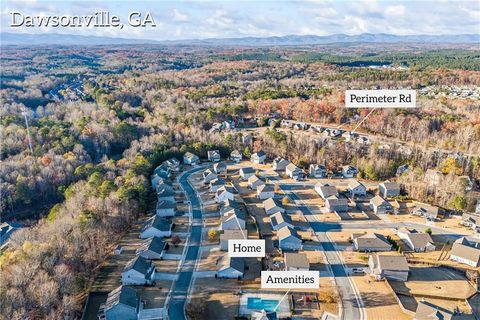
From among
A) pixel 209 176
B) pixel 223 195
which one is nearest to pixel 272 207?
pixel 223 195

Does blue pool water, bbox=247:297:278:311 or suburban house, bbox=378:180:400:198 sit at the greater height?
suburban house, bbox=378:180:400:198

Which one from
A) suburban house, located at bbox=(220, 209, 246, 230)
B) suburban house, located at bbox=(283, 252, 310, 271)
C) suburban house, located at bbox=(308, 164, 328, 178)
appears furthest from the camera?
suburban house, located at bbox=(308, 164, 328, 178)

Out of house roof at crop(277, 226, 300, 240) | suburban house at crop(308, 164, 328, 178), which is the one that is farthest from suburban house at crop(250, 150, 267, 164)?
house roof at crop(277, 226, 300, 240)

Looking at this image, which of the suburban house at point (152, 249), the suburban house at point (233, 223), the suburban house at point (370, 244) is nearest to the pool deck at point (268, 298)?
the suburban house at point (152, 249)

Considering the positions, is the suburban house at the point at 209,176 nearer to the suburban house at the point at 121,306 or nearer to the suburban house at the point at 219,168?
the suburban house at the point at 219,168

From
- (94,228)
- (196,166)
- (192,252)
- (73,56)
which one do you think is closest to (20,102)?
(196,166)

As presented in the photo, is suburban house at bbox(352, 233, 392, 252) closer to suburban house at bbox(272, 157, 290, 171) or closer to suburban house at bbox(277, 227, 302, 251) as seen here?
suburban house at bbox(277, 227, 302, 251)

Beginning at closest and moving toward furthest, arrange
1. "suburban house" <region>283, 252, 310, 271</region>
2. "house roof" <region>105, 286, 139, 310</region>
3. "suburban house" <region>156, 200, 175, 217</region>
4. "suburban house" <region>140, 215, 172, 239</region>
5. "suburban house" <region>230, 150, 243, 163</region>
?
1. "house roof" <region>105, 286, 139, 310</region>
2. "suburban house" <region>283, 252, 310, 271</region>
3. "suburban house" <region>140, 215, 172, 239</region>
4. "suburban house" <region>156, 200, 175, 217</region>
5. "suburban house" <region>230, 150, 243, 163</region>

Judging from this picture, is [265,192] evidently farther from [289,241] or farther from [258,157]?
[258,157]
